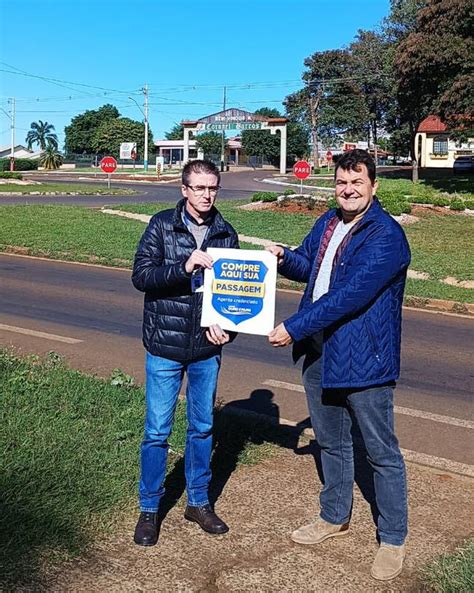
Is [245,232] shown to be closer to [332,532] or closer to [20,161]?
[332,532]

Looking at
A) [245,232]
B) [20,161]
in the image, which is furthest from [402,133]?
[245,232]

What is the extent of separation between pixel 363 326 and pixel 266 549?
1.23 metres

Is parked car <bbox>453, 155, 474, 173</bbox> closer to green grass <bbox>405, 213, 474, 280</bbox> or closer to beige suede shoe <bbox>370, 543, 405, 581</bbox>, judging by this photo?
green grass <bbox>405, 213, 474, 280</bbox>

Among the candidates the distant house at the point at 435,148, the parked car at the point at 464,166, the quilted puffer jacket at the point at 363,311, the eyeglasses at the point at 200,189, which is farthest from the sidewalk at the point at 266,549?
the distant house at the point at 435,148

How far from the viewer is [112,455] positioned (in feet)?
15.3

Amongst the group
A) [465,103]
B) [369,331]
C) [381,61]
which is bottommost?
[369,331]

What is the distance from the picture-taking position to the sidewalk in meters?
3.50

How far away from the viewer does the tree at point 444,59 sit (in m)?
33.2

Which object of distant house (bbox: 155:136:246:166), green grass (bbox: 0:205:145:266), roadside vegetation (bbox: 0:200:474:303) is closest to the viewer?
roadside vegetation (bbox: 0:200:474:303)

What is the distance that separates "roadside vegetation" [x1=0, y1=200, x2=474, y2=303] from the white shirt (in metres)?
8.52

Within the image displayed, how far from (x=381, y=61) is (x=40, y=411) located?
82.3 meters

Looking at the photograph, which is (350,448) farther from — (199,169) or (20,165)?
(20,165)

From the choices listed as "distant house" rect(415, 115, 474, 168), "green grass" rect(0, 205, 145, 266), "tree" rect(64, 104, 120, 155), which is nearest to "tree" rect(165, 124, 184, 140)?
"tree" rect(64, 104, 120, 155)

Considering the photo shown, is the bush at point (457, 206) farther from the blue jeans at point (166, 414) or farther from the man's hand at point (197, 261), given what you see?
the man's hand at point (197, 261)
